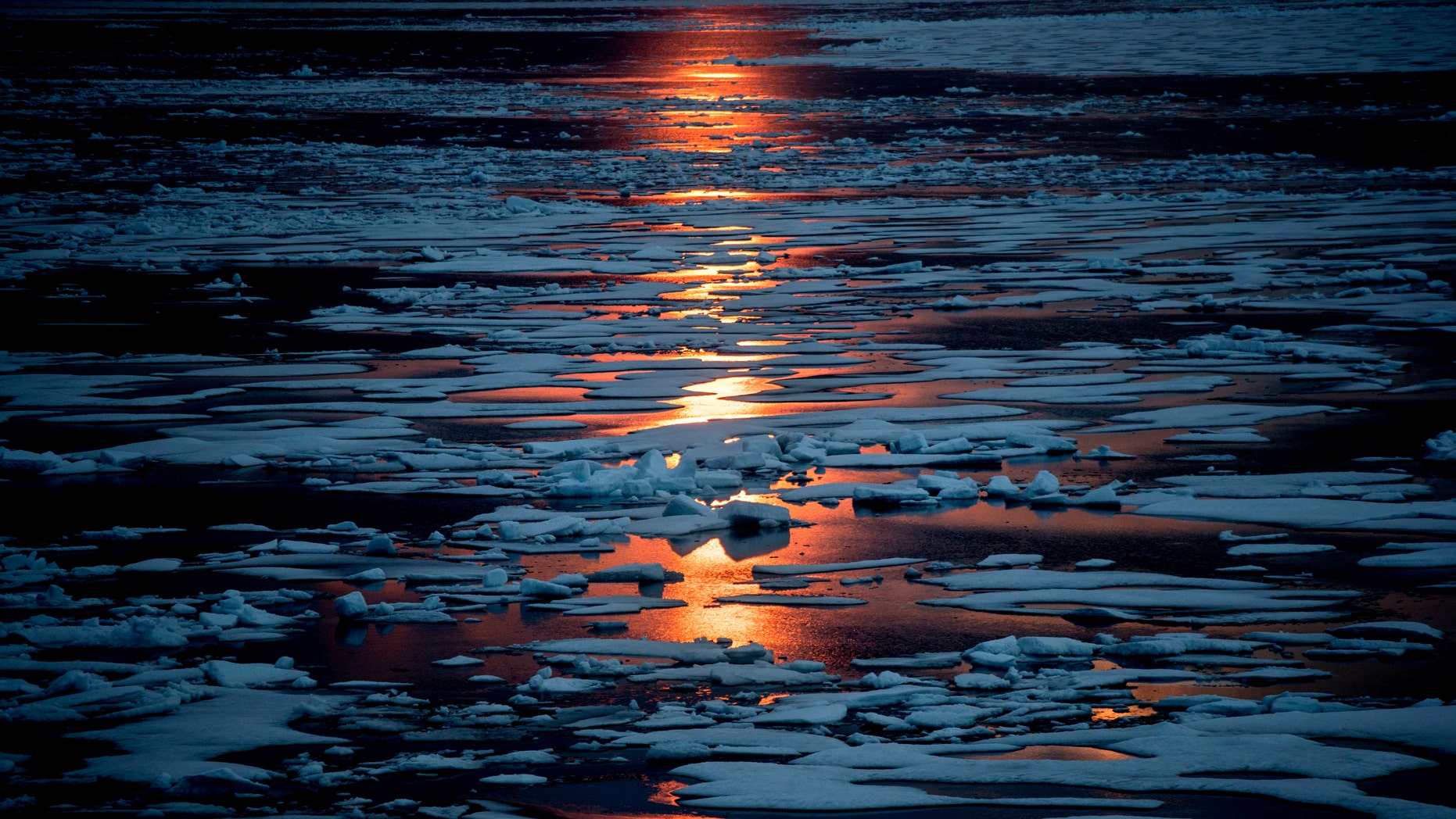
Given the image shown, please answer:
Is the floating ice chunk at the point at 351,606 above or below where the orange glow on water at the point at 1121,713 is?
above

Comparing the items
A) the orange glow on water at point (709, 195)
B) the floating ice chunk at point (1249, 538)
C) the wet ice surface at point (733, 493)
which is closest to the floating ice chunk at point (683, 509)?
the wet ice surface at point (733, 493)

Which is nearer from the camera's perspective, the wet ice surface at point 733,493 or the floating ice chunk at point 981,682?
the wet ice surface at point 733,493

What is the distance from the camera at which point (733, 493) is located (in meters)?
5.85

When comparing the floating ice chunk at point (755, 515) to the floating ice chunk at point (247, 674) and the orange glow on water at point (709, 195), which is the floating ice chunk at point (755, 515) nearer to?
the floating ice chunk at point (247, 674)

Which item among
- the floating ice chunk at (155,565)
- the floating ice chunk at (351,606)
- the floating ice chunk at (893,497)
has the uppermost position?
the floating ice chunk at (893,497)

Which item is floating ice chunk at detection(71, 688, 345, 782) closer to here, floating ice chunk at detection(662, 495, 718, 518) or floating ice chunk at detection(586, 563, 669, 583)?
floating ice chunk at detection(586, 563, 669, 583)

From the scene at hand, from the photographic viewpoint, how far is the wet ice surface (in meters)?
3.65

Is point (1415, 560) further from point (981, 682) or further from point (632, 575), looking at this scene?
point (632, 575)

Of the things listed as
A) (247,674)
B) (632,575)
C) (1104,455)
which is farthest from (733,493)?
(247,674)

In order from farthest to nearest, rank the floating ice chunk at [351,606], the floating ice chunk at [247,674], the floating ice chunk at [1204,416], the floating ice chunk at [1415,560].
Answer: the floating ice chunk at [1204,416], the floating ice chunk at [1415,560], the floating ice chunk at [351,606], the floating ice chunk at [247,674]

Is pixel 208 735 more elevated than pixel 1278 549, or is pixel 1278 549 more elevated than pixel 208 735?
pixel 1278 549

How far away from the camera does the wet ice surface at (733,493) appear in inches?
144

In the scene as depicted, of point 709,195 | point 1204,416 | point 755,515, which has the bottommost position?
point 755,515

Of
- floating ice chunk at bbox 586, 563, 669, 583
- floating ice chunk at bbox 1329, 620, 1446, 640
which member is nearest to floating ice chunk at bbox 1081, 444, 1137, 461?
floating ice chunk at bbox 1329, 620, 1446, 640
